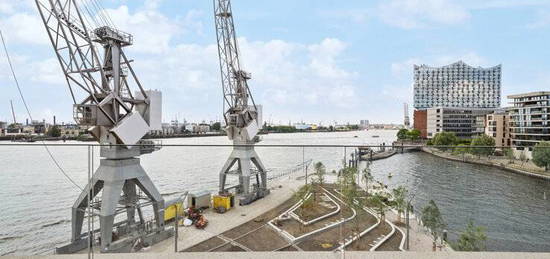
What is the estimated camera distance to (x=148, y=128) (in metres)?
9.12

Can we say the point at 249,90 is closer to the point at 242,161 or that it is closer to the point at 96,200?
the point at 242,161

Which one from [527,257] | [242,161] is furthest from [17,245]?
[527,257]

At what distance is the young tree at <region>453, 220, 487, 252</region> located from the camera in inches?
165

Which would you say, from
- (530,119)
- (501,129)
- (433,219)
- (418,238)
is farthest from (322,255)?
(501,129)

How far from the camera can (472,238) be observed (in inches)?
176

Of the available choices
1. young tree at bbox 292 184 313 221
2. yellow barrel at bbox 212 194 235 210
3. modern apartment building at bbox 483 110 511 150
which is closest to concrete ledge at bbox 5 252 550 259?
young tree at bbox 292 184 313 221

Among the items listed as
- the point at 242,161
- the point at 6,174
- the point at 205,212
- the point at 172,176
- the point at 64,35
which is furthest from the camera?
the point at 172,176

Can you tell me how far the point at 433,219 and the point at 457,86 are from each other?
10530 centimetres

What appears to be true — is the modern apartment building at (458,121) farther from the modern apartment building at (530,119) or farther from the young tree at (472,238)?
the young tree at (472,238)

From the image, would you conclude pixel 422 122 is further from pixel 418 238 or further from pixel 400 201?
pixel 418 238

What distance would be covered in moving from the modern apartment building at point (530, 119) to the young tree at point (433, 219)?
103 ft

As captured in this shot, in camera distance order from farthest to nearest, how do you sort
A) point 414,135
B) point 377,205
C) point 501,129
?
point 414,135 → point 501,129 → point 377,205

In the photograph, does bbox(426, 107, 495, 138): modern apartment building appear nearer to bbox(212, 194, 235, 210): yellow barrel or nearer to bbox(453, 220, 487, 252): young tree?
bbox(212, 194, 235, 210): yellow barrel

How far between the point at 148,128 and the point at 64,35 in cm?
331
